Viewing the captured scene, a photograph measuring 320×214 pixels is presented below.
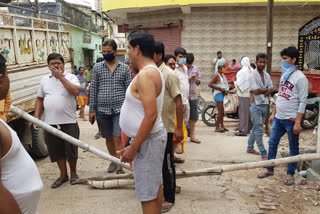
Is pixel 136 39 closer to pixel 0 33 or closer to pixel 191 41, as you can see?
pixel 0 33

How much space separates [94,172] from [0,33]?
7.59ft

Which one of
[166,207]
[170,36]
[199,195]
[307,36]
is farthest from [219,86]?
[307,36]

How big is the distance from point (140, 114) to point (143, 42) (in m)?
0.55

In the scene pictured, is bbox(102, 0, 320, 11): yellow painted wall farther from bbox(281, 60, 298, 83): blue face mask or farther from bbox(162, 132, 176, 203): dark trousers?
bbox(162, 132, 176, 203): dark trousers

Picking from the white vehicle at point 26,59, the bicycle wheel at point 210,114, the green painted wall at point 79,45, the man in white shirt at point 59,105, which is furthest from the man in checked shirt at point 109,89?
the green painted wall at point 79,45

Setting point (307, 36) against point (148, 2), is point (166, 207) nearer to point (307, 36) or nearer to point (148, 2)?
point (148, 2)

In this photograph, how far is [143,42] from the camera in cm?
233

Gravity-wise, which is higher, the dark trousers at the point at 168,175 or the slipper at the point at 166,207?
the dark trousers at the point at 168,175

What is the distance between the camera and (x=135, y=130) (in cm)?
232

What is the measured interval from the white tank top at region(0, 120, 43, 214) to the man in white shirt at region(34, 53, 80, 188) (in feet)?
7.20

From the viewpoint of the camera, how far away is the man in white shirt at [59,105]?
378 cm

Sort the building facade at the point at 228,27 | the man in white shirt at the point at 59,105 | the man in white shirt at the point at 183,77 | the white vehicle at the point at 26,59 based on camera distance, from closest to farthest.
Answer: the man in white shirt at the point at 59,105 < the white vehicle at the point at 26,59 < the man in white shirt at the point at 183,77 < the building facade at the point at 228,27

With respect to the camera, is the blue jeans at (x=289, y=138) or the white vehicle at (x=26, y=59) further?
the white vehicle at (x=26, y=59)

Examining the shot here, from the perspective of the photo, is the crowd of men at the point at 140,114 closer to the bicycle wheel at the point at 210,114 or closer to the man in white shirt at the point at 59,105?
the man in white shirt at the point at 59,105
